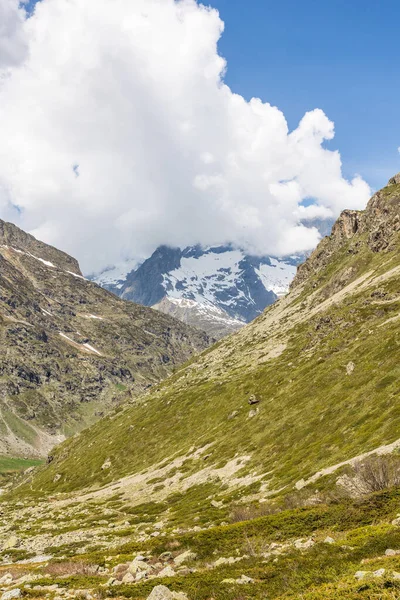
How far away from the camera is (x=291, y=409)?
334 ft

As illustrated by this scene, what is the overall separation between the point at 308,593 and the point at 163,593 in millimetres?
6641

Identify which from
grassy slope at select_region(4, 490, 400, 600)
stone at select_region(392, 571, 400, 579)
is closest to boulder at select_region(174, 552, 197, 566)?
grassy slope at select_region(4, 490, 400, 600)

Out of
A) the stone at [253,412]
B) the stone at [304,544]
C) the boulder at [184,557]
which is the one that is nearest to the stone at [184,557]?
the boulder at [184,557]

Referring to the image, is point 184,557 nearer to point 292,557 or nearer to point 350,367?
point 292,557

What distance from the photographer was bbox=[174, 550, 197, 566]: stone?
2796 centimetres

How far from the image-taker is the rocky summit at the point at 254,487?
22.2 m

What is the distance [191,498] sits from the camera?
78.4m

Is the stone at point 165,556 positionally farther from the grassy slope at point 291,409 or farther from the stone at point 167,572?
the grassy slope at point 291,409

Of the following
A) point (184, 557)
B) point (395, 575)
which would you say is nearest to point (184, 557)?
point (184, 557)

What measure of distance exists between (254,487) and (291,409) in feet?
125

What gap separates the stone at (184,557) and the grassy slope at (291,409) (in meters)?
32.2

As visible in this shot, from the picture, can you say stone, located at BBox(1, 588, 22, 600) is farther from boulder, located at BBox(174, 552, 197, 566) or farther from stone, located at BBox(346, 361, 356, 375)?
stone, located at BBox(346, 361, 356, 375)

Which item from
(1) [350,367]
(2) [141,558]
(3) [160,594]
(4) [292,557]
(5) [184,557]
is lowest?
(2) [141,558]

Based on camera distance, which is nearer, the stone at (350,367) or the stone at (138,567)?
the stone at (138,567)
